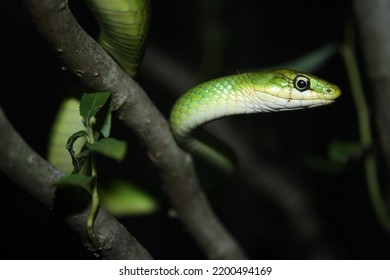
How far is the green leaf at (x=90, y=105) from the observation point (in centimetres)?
A: 90

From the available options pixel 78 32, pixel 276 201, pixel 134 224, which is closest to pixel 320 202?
pixel 276 201

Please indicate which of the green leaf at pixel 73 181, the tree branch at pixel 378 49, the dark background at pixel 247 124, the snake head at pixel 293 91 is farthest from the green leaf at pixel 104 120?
the dark background at pixel 247 124

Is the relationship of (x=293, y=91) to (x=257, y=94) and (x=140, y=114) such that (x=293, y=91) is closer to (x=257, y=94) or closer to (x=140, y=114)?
(x=257, y=94)

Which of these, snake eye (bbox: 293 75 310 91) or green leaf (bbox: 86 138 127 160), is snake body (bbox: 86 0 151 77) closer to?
green leaf (bbox: 86 138 127 160)

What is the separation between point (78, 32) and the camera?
34.5 inches

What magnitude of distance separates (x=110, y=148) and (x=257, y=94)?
0.69m

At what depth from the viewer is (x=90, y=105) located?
917 millimetres

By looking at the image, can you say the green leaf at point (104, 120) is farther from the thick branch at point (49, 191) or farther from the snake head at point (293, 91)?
the snake head at point (293, 91)

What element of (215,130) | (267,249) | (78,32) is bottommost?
(267,249)

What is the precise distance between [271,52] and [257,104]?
48.6 inches

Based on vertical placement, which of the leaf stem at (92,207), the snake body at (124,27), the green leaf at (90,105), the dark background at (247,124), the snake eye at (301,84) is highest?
the snake body at (124,27)

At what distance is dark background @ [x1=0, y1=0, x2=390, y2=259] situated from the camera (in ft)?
7.39

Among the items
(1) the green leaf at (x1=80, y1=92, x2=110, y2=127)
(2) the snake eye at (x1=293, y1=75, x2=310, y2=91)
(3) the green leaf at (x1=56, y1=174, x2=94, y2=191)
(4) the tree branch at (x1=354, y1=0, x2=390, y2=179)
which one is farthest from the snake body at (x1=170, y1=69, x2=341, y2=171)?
(3) the green leaf at (x1=56, y1=174, x2=94, y2=191)
